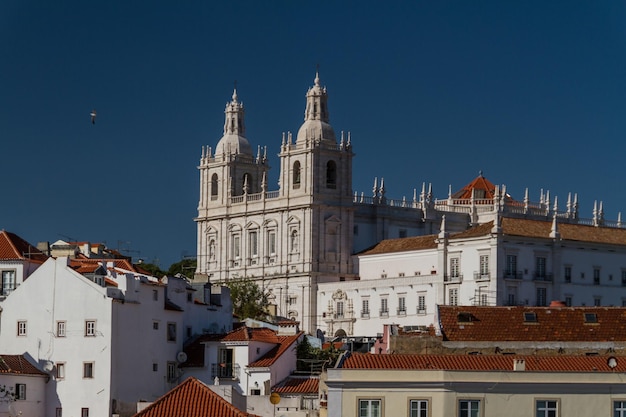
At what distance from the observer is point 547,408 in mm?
61594

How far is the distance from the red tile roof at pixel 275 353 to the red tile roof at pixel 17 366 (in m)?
Answer: 9.43

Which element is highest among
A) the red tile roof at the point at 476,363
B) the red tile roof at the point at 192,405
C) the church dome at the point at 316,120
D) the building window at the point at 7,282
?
the church dome at the point at 316,120

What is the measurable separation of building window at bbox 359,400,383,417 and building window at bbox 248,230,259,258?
10986cm

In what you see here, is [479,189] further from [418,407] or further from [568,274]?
[418,407]

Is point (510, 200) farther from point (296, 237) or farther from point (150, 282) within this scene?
point (150, 282)

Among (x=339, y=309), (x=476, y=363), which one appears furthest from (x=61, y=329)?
(x=339, y=309)

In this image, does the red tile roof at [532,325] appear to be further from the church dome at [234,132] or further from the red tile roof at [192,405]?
the church dome at [234,132]

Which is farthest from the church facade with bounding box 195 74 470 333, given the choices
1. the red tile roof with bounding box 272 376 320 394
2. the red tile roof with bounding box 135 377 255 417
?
the red tile roof with bounding box 135 377 255 417

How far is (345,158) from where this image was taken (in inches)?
6683

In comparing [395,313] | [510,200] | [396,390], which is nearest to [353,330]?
[395,313]

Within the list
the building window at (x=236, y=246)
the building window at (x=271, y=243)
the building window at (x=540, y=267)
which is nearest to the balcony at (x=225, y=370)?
the building window at (x=540, y=267)

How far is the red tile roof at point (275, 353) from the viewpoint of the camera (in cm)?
8769

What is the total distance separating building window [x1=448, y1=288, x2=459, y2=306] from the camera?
5797 inches

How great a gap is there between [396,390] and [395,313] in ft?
299
